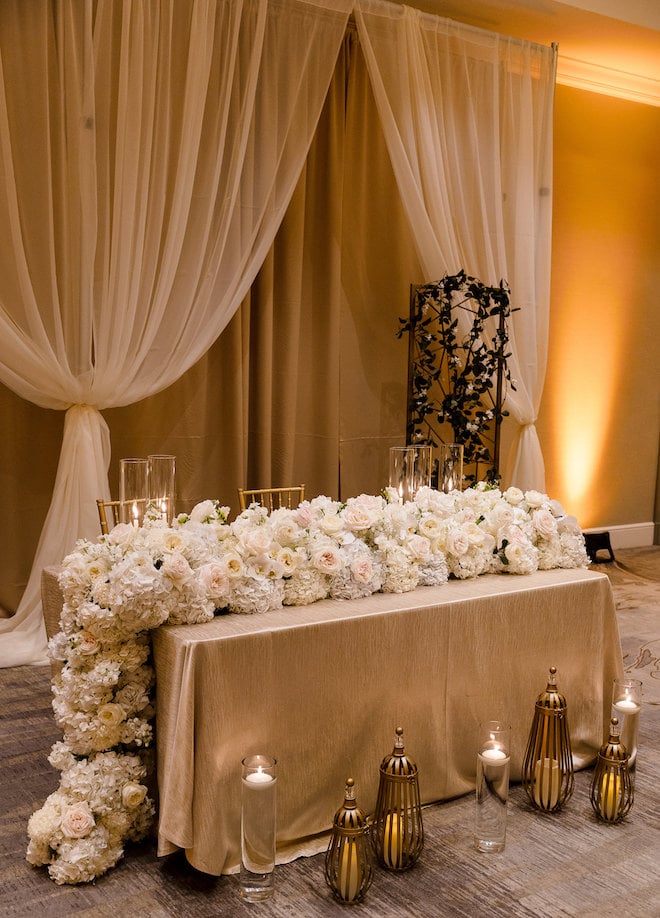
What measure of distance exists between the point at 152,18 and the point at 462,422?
270 cm

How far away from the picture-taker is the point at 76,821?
2.35 meters

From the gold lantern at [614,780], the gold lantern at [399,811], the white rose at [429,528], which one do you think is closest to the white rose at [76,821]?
the gold lantern at [399,811]

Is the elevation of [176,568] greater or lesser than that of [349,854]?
greater

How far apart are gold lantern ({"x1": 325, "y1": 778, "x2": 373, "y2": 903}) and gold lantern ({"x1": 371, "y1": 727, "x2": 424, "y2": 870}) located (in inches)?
5.6

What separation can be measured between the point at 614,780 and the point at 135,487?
1666 mm

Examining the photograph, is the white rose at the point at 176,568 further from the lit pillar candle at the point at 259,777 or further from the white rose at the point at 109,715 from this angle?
the lit pillar candle at the point at 259,777

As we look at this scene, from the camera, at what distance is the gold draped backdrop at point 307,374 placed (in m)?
4.75

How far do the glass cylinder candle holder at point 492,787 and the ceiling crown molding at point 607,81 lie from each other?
5.15 m

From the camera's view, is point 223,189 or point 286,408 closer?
point 223,189

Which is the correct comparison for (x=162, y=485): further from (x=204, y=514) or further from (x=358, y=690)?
(x=358, y=690)

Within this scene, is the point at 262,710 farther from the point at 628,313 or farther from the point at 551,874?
the point at 628,313

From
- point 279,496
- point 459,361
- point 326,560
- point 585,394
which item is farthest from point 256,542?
point 585,394

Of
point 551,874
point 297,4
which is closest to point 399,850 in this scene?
point 551,874

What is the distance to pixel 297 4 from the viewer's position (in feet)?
15.2
